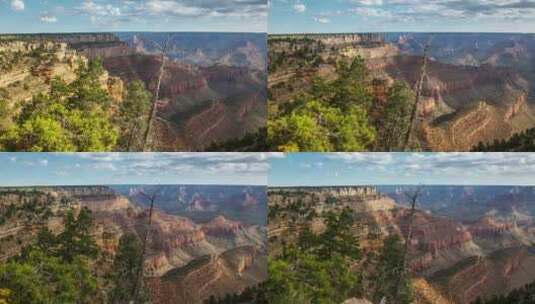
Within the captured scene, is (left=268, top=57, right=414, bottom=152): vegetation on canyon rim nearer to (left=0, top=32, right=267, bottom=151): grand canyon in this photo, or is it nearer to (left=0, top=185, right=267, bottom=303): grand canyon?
(left=0, top=32, right=267, bottom=151): grand canyon

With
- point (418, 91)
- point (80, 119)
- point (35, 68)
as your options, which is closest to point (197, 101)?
point (80, 119)

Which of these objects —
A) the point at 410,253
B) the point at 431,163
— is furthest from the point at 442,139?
the point at 410,253

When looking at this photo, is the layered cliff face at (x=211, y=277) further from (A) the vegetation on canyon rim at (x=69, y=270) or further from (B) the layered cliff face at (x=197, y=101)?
(B) the layered cliff face at (x=197, y=101)

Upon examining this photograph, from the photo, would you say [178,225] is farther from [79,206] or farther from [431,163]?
[431,163]

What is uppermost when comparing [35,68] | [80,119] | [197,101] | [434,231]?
[35,68]

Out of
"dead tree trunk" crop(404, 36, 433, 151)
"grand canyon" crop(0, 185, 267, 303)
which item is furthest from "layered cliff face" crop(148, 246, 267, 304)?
"dead tree trunk" crop(404, 36, 433, 151)

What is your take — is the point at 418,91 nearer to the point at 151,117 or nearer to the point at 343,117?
→ the point at 343,117

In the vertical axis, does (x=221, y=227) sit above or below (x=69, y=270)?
above
